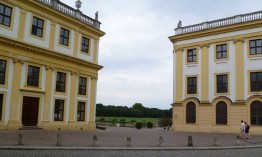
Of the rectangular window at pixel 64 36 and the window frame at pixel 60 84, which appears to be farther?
the rectangular window at pixel 64 36

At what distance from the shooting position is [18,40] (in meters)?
24.0

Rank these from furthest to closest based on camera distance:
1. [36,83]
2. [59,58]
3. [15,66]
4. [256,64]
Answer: [256,64]
[59,58]
[36,83]
[15,66]

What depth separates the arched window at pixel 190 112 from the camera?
33.5 meters

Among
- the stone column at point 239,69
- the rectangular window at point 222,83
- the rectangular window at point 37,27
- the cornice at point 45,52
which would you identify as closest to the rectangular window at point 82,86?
the cornice at point 45,52

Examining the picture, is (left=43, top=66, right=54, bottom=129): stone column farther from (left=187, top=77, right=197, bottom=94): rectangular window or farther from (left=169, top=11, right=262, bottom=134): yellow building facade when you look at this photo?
(left=187, top=77, right=197, bottom=94): rectangular window

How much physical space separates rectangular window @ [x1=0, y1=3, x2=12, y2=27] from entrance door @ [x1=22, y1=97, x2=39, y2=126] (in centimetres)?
657

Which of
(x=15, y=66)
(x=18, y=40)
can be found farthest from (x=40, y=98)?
(x=18, y=40)

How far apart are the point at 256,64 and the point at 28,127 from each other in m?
23.8

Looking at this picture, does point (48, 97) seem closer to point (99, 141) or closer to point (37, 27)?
point (37, 27)

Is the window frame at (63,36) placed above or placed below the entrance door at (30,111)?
above

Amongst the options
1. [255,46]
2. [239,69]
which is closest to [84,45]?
[239,69]

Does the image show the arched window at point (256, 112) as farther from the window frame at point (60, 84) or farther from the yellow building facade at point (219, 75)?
the window frame at point (60, 84)

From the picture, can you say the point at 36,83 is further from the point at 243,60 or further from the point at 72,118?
the point at 243,60

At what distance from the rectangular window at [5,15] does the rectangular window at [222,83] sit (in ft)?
74.8
